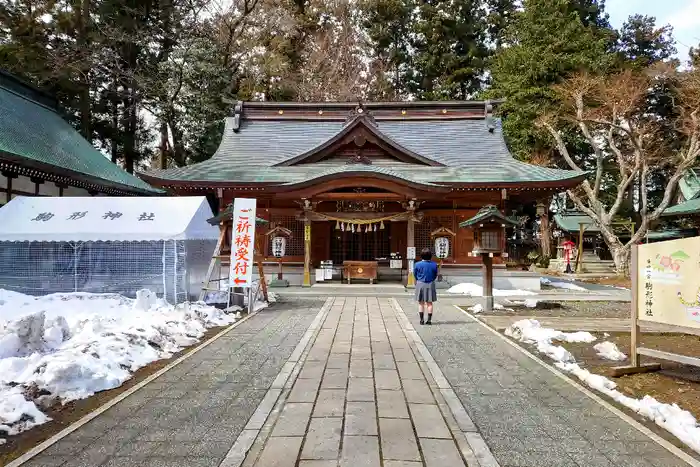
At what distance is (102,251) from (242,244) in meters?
3.17

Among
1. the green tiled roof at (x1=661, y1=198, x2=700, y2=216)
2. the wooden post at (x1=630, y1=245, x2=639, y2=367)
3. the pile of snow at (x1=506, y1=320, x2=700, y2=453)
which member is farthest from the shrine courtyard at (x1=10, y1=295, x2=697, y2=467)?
the green tiled roof at (x1=661, y1=198, x2=700, y2=216)

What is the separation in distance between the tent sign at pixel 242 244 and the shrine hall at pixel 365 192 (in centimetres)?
462

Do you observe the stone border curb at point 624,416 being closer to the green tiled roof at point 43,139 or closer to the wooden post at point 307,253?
the wooden post at point 307,253

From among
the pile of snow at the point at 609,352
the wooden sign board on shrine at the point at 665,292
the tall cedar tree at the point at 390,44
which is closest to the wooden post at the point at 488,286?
the pile of snow at the point at 609,352

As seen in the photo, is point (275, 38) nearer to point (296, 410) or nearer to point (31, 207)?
point (31, 207)

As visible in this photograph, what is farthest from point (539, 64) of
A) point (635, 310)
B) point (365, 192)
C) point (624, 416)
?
point (624, 416)

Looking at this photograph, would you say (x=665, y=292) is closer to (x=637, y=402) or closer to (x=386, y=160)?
(x=637, y=402)

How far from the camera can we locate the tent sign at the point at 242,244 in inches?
386

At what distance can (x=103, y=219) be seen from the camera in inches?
398

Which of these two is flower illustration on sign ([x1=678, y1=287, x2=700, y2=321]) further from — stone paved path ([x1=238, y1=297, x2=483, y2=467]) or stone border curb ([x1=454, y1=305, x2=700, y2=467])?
stone paved path ([x1=238, y1=297, x2=483, y2=467])

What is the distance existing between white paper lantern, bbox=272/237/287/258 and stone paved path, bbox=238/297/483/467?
953cm

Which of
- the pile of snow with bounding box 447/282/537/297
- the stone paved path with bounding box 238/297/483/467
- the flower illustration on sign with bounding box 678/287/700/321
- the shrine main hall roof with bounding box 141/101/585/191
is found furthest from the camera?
the shrine main hall roof with bounding box 141/101/585/191

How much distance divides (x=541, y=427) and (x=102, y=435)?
3613mm

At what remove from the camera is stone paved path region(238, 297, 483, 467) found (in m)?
3.09
